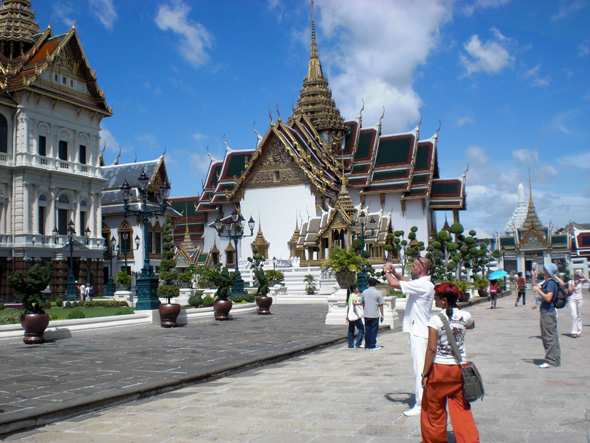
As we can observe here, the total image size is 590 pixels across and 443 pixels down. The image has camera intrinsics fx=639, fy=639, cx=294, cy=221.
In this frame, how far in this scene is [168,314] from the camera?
56.0ft

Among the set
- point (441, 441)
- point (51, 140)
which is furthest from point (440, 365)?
point (51, 140)

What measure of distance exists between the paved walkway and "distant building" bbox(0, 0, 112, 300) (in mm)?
20407

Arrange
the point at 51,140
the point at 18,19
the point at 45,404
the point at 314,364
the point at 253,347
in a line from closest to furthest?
the point at 45,404
the point at 314,364
the point at 253,347
the point at 51,140
the point at 18,19

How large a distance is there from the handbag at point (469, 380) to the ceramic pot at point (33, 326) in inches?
421

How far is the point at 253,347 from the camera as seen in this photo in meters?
12.4

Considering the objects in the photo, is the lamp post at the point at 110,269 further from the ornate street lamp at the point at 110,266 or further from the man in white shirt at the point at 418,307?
the man in white shirt at the point at 418,307

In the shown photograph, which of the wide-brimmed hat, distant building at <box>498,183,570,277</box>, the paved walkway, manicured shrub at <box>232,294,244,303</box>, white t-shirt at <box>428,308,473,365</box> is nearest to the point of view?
white t-shirt at <box>428,308,473,365</box>

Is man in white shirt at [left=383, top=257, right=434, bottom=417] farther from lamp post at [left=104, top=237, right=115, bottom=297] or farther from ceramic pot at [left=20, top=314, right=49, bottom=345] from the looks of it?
lamp post at [left=104, top=237, right=115, bottom=297]

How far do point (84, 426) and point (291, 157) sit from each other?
44.5 metres

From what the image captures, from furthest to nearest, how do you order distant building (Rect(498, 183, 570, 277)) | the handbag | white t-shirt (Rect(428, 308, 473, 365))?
distant building (Rect(498, 183, 570, 277)) < white t-shirt (Rect(428, 308, 473, 365)) < the handbag

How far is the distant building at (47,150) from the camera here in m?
31.8

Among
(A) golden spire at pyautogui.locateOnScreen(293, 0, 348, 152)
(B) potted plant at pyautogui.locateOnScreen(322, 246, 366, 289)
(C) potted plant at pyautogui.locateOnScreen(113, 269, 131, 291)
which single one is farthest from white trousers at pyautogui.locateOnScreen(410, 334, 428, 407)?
(A) golden spire at pyautogui.locateOnScreen(293, 0, 348, 152)

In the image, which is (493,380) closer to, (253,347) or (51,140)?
(253,347)

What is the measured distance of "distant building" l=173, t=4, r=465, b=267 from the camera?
50.1 metres
